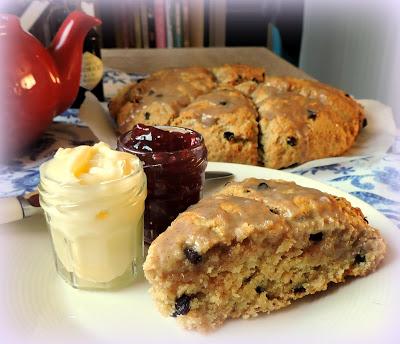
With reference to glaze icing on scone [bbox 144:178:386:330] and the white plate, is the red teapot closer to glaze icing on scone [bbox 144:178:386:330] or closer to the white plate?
the white plate

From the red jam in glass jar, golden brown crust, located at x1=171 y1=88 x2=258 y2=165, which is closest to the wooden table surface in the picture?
golden brown crust, located at x1=171 y1=88 x2=258 y2=165

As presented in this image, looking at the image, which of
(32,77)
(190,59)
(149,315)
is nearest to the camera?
(149,315)

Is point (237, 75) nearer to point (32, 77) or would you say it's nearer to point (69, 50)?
point (69, 50)

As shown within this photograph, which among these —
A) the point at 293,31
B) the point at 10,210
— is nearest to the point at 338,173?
the point at 10,210

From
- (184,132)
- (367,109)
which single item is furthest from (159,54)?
(184,132)

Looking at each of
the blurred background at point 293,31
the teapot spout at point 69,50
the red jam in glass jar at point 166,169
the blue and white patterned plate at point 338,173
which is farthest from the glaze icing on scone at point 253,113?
the blurred background at point 293,31

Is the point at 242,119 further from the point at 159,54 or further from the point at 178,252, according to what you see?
the point at 159,54
